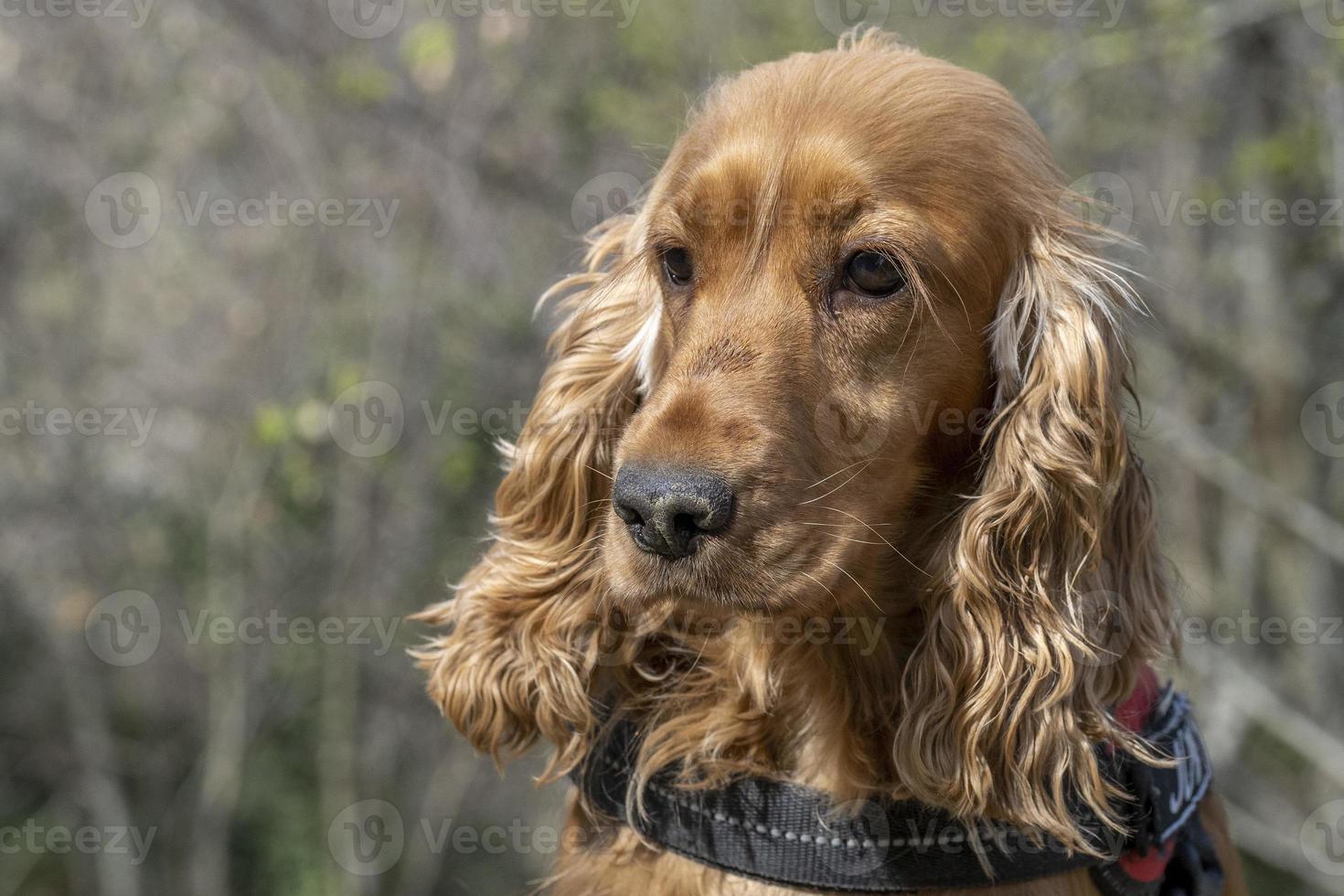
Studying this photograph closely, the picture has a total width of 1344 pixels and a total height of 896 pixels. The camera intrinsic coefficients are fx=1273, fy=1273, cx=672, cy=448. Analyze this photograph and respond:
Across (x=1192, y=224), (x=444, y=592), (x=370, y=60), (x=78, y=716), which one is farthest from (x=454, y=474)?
(x=1192, y=224)

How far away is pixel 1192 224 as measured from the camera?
617 cm

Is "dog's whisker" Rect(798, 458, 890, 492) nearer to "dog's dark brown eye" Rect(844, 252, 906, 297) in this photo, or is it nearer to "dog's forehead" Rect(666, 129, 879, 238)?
"dog's dark brown eye" Rect(844, 252, 906, 297)

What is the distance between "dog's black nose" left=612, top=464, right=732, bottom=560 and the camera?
1.97m

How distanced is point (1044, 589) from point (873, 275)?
635 mm

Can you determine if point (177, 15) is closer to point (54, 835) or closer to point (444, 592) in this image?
point (444, 592)

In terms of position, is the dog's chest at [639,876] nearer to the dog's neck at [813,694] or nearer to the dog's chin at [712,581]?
the dog's neck at [813,694]

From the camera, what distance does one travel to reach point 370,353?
6.37 m

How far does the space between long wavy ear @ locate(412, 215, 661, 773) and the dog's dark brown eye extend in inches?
19.3

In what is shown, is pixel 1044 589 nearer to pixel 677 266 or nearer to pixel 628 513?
pixel 628 513

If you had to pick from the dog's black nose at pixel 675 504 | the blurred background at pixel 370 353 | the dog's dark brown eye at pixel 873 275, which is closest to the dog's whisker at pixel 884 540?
the dog's black nose at pixel 675 504

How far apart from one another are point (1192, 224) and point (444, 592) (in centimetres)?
436

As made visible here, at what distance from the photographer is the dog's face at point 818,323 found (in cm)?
205

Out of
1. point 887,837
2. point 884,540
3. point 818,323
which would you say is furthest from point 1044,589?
point 818,323

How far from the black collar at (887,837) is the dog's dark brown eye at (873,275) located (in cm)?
91
